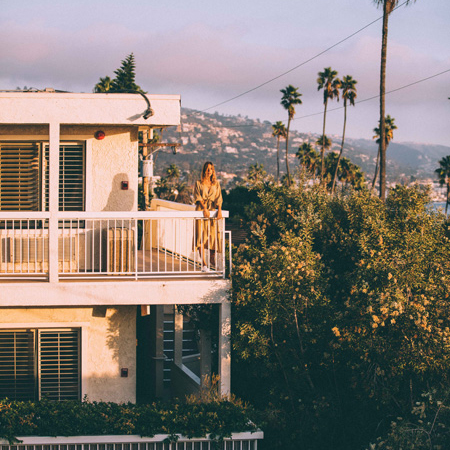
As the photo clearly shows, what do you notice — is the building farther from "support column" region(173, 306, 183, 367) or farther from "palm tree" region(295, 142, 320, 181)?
"palm tree" region(295, 142, 320, 181)

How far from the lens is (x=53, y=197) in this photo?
30.1 ft

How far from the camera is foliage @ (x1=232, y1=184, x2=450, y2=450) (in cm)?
848

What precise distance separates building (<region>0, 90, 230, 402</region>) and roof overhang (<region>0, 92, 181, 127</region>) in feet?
0.05

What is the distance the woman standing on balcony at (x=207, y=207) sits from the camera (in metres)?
9.78

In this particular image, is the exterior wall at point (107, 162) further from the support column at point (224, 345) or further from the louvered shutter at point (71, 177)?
the support column at point (224, 345)

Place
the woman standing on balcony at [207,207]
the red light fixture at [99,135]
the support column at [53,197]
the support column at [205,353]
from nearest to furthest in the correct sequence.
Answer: the support column at [53,197], the woman standing on balcony at [207,207], the red light fixture at [99,135], the support column at [205,353]

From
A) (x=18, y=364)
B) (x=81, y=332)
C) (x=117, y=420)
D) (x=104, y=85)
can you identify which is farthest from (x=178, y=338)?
(x=104, y=85)

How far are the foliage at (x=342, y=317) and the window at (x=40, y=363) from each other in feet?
9.03

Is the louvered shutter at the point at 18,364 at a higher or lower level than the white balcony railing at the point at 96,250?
lower

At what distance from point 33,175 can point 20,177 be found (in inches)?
8.5

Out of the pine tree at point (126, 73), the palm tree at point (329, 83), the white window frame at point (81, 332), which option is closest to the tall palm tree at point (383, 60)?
the pine tree at point (126, 73)

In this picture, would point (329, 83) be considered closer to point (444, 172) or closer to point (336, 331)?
point (444, 172)

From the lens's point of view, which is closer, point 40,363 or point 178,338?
point 40,363

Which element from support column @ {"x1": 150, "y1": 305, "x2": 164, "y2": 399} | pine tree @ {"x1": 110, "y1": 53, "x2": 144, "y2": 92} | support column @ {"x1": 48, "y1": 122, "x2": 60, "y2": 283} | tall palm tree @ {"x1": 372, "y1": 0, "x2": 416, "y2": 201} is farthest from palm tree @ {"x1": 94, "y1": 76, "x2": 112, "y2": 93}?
support column @ {"x1": 48, "y1": 122, "x2": 60, "y2": 283}
